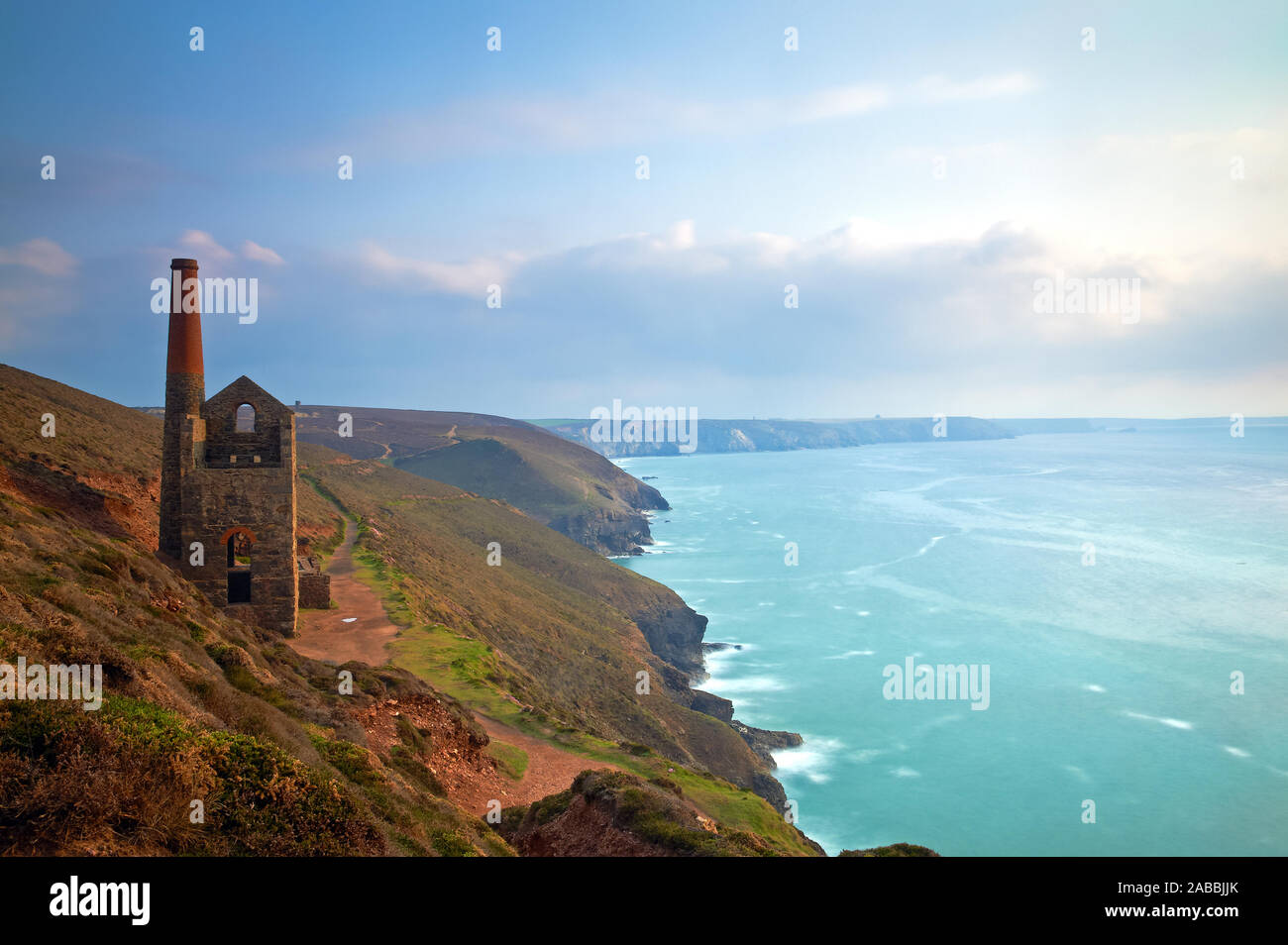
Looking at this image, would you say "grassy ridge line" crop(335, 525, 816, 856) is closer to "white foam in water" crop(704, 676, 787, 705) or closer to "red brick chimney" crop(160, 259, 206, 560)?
"red brick chimney" crop(160, 259, 206, 560)

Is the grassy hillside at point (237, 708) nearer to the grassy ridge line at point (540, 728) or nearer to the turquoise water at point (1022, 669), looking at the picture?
the grassy ridge line at point (540, 728)

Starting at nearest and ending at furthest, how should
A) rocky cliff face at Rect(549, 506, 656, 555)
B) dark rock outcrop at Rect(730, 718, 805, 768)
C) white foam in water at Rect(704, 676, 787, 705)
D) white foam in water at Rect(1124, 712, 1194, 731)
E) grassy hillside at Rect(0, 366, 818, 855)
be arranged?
grassy hillside at Rect(0, 366, 818, 855)
dark rock outcrop at Rect(730, 718, 805, 768)
white foam in water at Rect(1124, 712, 1194, 731)
white foam in water at Rect(704, 676, 787, 705)
rocky cliff face at Rect(549, 506, 656, 555)

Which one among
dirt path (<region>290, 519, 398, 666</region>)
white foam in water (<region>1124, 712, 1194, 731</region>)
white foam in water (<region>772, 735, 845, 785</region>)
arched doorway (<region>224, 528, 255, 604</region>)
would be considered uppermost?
arched doorway (<region>224, 528, 255, 604</region>)

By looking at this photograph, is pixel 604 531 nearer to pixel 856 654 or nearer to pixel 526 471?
pixel 526 471

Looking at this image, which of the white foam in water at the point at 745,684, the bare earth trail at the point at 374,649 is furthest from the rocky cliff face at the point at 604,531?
the bare earth trail at the point at 374,649

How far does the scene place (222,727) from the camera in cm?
1043

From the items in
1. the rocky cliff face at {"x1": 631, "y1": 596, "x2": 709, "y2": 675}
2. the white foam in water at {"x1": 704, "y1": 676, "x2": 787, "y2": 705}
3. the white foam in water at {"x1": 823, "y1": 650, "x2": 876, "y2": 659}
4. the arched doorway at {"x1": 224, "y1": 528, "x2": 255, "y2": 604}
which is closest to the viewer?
the arched doorway at {"x1": 224, "y1": 528, "x2": 255, "y2": 604}

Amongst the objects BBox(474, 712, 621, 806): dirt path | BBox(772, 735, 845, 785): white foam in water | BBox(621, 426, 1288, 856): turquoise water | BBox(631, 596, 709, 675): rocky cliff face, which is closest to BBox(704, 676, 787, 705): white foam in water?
BBox(621, 426, 1288, 856): turquoise water

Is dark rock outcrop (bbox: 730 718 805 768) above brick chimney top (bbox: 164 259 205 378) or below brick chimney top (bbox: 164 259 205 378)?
below

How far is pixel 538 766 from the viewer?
2086 cm

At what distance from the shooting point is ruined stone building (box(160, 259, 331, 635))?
2405cm

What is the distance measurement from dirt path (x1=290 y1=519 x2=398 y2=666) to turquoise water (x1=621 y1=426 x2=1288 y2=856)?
27187 millimetres
